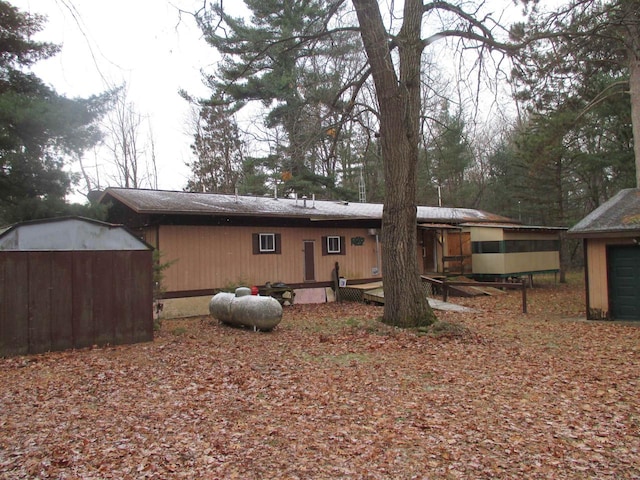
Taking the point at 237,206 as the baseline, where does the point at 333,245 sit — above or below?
below

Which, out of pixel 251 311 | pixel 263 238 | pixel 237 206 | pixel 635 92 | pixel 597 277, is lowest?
pixel 251 311

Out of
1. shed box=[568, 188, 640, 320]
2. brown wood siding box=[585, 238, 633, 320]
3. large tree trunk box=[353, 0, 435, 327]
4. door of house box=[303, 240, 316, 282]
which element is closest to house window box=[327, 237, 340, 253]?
door of house box=[303, 240, 316, 282]

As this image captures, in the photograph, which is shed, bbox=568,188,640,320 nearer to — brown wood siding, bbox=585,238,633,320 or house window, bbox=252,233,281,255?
brown wood siding, bbox=585,238,633,320

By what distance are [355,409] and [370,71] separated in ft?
26.9

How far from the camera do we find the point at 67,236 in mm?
8875

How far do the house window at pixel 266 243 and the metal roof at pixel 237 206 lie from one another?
0.87m

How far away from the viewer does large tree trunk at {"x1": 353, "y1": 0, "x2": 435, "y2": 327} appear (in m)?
10.2

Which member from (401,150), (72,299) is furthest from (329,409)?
(401,150)

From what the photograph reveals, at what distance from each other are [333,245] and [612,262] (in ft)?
29.2

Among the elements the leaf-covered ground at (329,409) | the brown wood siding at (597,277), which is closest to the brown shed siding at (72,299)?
the leaf-covered ground at (329,409)

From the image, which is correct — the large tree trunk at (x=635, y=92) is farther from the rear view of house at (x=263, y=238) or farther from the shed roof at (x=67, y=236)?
the shed roof at (x=67, y=236)

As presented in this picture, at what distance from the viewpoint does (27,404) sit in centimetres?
564

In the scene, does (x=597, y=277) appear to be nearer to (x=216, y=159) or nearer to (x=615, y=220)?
(x=615, y=220)

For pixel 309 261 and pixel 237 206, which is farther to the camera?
pixel 309 261
